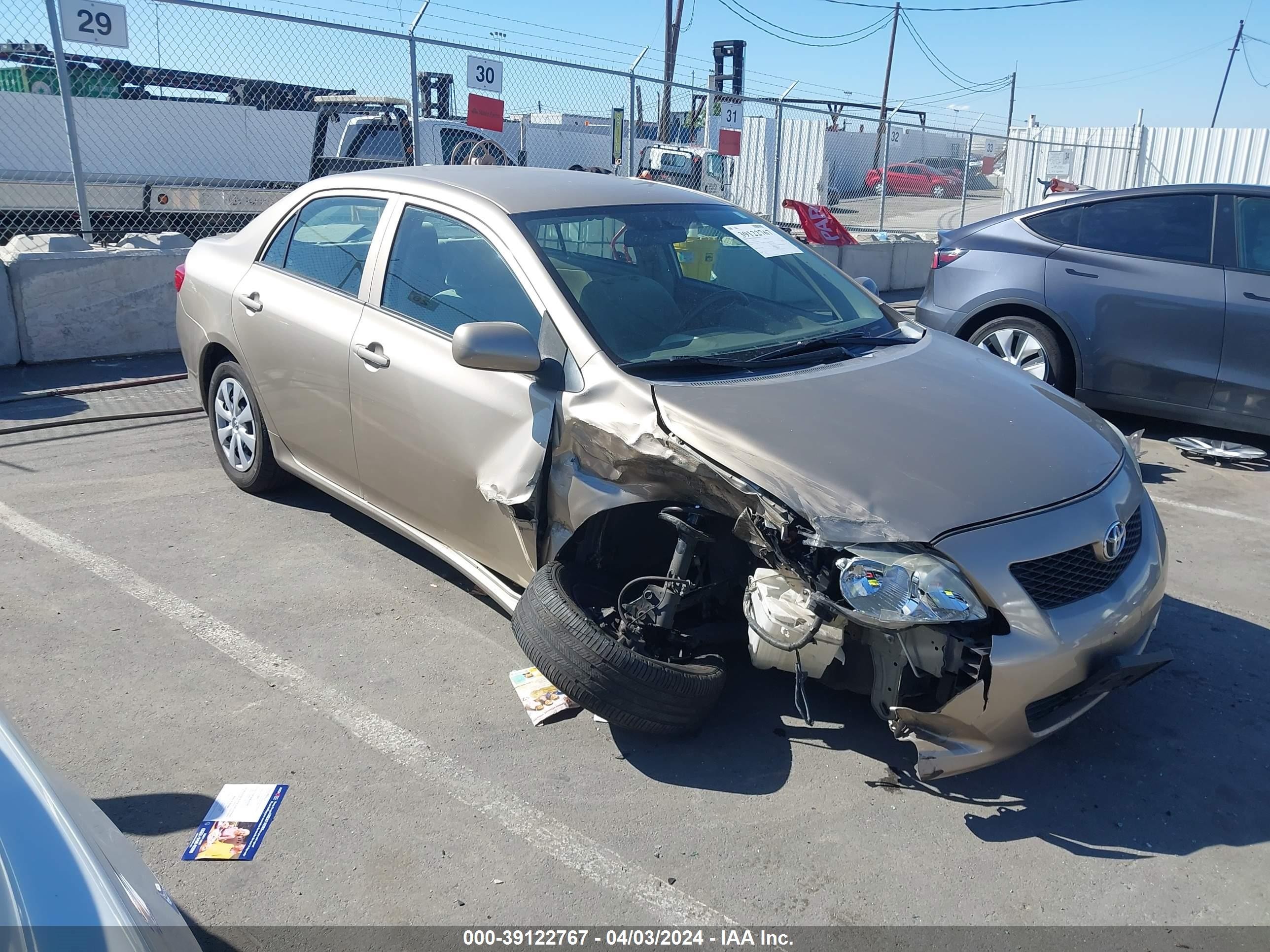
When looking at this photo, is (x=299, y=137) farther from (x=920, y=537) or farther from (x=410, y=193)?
(x=920, y=537)

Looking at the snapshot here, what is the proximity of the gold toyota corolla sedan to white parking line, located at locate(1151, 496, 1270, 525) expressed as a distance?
2224mm

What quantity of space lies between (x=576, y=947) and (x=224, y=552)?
293 centimetres

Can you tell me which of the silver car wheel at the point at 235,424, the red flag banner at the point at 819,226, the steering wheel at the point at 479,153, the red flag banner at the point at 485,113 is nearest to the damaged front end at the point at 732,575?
the silver car wheel at the point at 235,424

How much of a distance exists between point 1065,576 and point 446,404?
2198mm

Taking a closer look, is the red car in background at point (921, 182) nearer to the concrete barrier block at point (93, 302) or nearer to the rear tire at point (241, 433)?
the concrete barrier block at point (93, 302)

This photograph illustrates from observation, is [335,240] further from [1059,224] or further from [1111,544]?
[1059,224]

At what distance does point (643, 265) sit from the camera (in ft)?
13.3

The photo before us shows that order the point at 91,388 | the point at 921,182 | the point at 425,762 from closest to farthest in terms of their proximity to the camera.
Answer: the point at 425,762 → the point at 91,388 → the point at 921,182

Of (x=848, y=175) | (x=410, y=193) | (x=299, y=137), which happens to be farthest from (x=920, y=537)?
(x=848, y=175)

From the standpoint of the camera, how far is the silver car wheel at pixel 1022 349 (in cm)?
690

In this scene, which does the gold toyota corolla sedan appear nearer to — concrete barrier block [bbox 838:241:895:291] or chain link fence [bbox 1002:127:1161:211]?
concrete barrier block [bbox 838:241:895:291]

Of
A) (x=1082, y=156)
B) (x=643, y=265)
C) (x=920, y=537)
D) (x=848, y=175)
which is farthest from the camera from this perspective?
(x=848, y=175)

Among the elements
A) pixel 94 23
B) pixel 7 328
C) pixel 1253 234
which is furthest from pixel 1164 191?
pixel 7 328

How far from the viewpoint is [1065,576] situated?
2.96m
